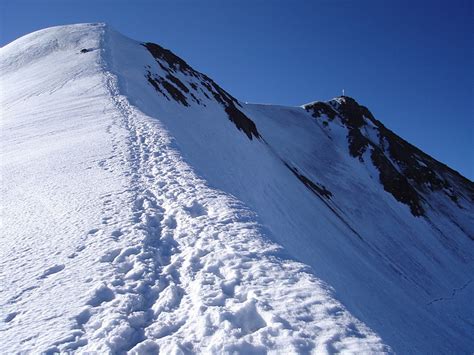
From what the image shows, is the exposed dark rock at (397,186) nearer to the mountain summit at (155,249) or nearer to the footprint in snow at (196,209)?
the mountain summit at (155,249)

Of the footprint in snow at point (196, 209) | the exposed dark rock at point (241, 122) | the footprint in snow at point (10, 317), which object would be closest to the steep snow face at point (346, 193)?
the exposed dark rock at point (241, 122)

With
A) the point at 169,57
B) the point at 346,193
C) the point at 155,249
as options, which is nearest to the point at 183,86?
the point at 169,57

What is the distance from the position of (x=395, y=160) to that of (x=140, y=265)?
6005cm

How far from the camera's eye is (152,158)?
40.4ft

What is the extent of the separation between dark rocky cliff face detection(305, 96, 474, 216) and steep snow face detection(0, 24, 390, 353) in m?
43.4

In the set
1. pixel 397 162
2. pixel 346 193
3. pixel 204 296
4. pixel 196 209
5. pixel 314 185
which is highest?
pixel 397 162

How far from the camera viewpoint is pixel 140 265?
6.33m

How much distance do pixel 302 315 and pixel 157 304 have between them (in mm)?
2361

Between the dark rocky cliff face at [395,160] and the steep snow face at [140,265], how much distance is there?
4335cm

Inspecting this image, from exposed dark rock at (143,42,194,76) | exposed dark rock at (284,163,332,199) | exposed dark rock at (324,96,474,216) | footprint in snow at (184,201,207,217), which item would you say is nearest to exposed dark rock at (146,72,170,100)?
exposed dark rock at (143,42,194,76)

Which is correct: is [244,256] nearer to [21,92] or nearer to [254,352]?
[254,352]

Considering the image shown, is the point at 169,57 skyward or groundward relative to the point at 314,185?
skyward

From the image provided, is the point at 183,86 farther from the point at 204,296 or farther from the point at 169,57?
the point at 204,296

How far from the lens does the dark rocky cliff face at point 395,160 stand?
159 ft
